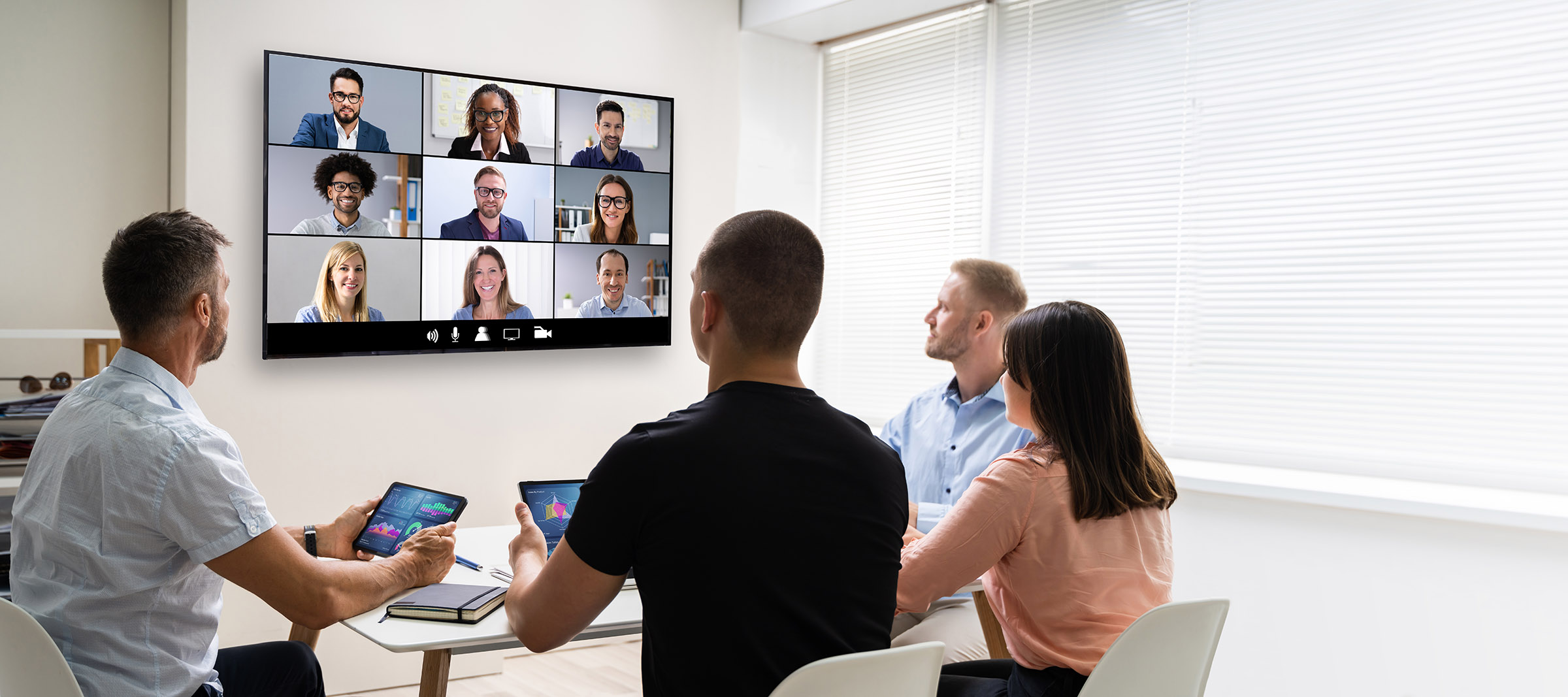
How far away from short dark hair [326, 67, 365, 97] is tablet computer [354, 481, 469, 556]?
174 cm

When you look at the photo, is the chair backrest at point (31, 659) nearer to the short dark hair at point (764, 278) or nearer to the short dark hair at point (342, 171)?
the short dark hair at point (764, 278)

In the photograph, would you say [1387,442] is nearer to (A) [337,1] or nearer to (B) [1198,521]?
(B) [1198,521]

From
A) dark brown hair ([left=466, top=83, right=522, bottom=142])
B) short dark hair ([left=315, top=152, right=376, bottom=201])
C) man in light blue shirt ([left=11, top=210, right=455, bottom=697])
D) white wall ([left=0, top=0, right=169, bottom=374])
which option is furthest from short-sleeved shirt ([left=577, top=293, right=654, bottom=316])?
man in light blue shirt ([left=11, top=210, right=455, bottom=697])

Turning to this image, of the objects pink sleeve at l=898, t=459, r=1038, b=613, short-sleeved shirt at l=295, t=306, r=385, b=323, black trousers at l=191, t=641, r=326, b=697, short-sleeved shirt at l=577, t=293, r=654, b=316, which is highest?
short-sleeved shirt at l=577, t=293, r=654, b=316

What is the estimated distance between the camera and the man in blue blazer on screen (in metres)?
3.32

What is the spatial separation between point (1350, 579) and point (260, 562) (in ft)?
9.31

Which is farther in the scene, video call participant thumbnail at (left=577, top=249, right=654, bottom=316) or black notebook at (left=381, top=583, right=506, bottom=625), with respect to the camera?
video call participant thumbnail at (left=577, top=249, right=654, bottom=316)

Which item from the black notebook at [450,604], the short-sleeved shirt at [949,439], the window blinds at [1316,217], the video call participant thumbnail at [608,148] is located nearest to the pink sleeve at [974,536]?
the black notebook at [450,604]

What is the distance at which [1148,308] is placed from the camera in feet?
11.5

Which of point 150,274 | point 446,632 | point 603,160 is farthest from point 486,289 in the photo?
point 446,632

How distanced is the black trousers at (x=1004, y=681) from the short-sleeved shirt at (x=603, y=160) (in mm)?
2595

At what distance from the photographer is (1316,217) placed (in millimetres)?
3096

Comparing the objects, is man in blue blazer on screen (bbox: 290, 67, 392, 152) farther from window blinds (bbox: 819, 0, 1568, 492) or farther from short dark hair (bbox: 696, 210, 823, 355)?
window blinds (bbox: 819, 0, 1568, 492)

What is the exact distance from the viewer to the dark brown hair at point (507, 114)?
367 centimetres
